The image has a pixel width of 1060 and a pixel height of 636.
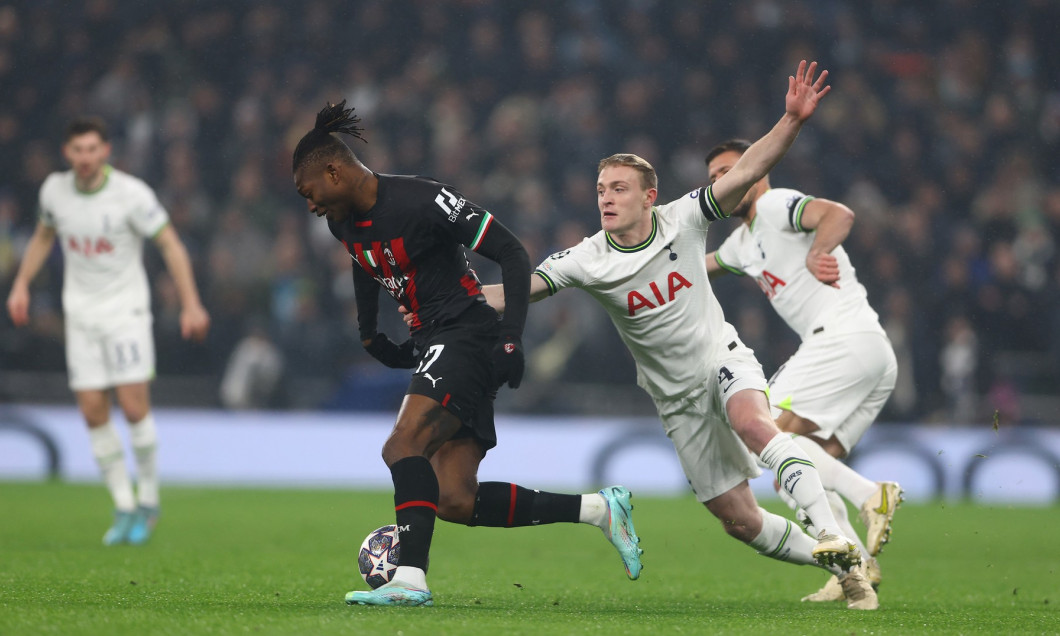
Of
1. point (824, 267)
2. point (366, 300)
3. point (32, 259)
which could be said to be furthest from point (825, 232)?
point (32, 259)

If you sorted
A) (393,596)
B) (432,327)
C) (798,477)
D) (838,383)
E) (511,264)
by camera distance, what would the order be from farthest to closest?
(838,383) → (432,327) → (798,477) → (511,264) → (393,596)

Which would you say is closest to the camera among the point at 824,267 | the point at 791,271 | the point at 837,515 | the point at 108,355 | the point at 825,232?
the point at 824,267

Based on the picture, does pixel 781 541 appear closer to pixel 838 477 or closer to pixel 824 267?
pixel 838 477

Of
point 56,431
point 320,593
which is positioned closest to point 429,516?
point 320,593

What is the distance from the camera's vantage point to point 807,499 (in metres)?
4.95

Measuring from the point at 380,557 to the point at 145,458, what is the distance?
3.87 m

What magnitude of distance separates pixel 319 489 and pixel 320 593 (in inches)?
317

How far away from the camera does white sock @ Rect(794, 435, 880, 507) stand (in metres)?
5.92

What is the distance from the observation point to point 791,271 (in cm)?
640

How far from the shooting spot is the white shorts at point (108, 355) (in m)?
8.20

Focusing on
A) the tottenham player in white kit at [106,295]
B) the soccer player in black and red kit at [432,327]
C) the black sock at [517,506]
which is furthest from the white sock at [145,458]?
the black sock at [517,506]

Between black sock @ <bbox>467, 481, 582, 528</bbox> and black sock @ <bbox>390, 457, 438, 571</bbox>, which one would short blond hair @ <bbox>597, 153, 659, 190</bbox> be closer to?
black sock @ <bbox>467, 481, 582, 528</bbox>

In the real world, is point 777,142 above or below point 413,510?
above

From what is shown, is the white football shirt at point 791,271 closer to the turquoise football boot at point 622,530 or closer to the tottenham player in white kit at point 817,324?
the tottenham player in white kit at point 817,324
